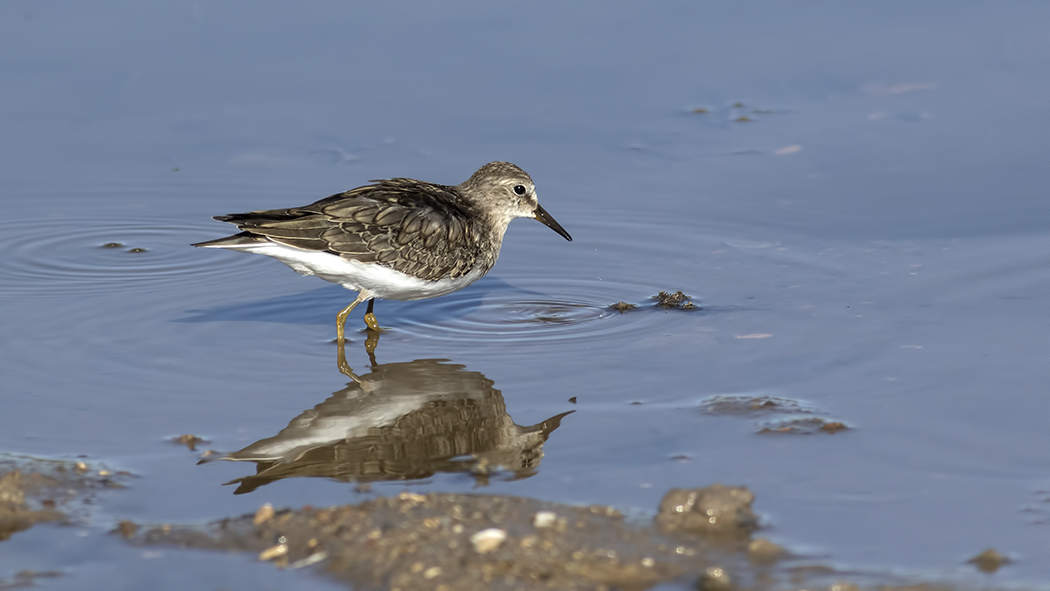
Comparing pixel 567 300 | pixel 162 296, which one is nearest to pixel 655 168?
pixel 567 300

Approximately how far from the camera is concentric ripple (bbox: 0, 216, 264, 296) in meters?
9.05

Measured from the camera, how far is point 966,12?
13117 mm

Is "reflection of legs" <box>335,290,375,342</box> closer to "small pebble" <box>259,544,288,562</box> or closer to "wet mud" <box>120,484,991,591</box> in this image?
"wet mud" <box>120,484,991,591</box>

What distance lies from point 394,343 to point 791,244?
139 inches

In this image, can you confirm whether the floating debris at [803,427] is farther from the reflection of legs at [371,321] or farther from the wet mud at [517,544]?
the reflection of legs at [371,321]

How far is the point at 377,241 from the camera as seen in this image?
8297 millimetres

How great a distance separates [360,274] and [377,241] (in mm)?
272

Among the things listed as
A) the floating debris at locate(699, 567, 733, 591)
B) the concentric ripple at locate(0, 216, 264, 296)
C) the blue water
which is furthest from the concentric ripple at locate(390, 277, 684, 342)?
the floating debris at locate(699, 567, 733, 591)

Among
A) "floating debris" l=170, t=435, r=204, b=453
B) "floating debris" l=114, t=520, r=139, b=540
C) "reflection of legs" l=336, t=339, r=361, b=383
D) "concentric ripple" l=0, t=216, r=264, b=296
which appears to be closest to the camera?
"floating debris" l=114, t=520, r=139, b=540

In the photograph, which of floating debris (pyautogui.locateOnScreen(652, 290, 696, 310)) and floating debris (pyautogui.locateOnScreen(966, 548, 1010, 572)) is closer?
floating debris (pyautogui.locateOnScreen(966, 548, 1010, 572))

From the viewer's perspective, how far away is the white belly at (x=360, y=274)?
802 cm

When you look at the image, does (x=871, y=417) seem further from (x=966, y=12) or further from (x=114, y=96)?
(x=114, y=96)

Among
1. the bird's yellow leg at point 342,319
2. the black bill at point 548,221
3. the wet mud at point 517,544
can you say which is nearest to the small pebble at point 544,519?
the wet mud at point 517,544

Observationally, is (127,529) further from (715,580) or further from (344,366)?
(715,580)
